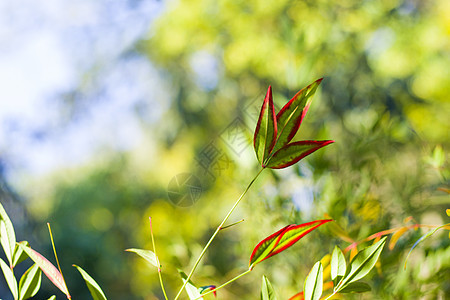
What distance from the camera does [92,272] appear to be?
2105 mm

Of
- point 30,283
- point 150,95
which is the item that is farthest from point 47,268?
point 150,95

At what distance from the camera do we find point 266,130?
14 centimetres

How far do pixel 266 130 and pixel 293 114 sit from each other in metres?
0.01

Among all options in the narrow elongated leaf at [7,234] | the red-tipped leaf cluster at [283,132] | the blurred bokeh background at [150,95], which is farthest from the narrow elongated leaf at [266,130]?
the blurred bokeh background at [150,95]

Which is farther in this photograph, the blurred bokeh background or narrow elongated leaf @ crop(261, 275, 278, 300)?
the blurred bokeh background

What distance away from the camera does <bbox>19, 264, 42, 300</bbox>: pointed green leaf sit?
174 millimetres

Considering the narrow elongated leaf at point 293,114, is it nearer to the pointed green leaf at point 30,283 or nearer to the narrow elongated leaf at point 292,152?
the narrow elongated leaf at point 292,152

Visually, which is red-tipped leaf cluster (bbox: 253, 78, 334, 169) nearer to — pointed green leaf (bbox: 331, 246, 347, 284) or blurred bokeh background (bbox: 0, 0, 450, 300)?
pointed green leaf (bbox: 331, 246, 347, 284)

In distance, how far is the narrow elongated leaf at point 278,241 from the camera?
0.15m

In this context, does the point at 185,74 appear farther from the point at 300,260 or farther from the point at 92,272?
the point at 300,260

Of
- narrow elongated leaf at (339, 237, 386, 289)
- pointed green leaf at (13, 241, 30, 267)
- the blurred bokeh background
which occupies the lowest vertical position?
the blurred bokeh background

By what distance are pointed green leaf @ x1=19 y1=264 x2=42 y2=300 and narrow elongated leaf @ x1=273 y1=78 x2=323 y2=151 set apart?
0.11 m

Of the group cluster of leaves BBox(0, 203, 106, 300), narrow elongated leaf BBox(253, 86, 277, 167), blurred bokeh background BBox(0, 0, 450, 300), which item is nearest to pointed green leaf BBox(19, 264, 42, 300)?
cluster of leaves BBox(0, 203, 106, 300)

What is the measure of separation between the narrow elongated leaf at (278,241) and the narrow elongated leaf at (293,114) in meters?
0.03
